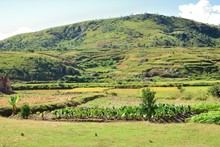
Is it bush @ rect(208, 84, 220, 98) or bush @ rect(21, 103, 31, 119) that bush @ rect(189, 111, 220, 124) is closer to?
bush @ rect(21, 103, 31, 119)

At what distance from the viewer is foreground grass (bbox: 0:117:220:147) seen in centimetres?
3541

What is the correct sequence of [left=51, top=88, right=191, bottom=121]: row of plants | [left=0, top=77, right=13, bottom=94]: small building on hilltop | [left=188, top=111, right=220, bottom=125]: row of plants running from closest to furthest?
[left=188, top=111, right=220, bottom=125]: row of plants → [left=51, top=88, right=191, bottom=121]: row of plants → [left=0, top=77, right=13, bottom=94]: small building on hilltop

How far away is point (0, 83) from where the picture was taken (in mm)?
127688

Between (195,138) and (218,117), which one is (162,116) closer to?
(218,117)

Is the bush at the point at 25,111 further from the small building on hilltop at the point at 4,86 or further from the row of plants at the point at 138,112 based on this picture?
the small building on hilltop at the point at 4,86

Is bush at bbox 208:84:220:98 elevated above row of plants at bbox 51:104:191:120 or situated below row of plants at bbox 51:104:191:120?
above

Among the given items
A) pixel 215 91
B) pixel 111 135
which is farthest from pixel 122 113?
pixel 215 91

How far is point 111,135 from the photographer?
132ft

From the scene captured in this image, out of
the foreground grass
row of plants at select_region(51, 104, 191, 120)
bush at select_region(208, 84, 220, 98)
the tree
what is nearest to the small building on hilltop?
row of plants at select_region(51, 104, 191, 120)

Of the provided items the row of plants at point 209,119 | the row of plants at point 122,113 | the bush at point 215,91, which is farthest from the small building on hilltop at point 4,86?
the row of plants at point 209,119

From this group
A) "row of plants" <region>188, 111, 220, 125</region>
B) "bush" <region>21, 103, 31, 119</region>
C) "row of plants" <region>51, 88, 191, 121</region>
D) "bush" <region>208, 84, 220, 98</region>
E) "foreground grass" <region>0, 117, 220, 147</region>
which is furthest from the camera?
"bush" <region>208, 84, 220, 98</region>

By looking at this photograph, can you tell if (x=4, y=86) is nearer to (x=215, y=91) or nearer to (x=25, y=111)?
(x=25, y=111)

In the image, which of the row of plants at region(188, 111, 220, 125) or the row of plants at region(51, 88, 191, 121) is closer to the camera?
the row of plants at region(188, 111, 220, 125)

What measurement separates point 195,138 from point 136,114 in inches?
864
